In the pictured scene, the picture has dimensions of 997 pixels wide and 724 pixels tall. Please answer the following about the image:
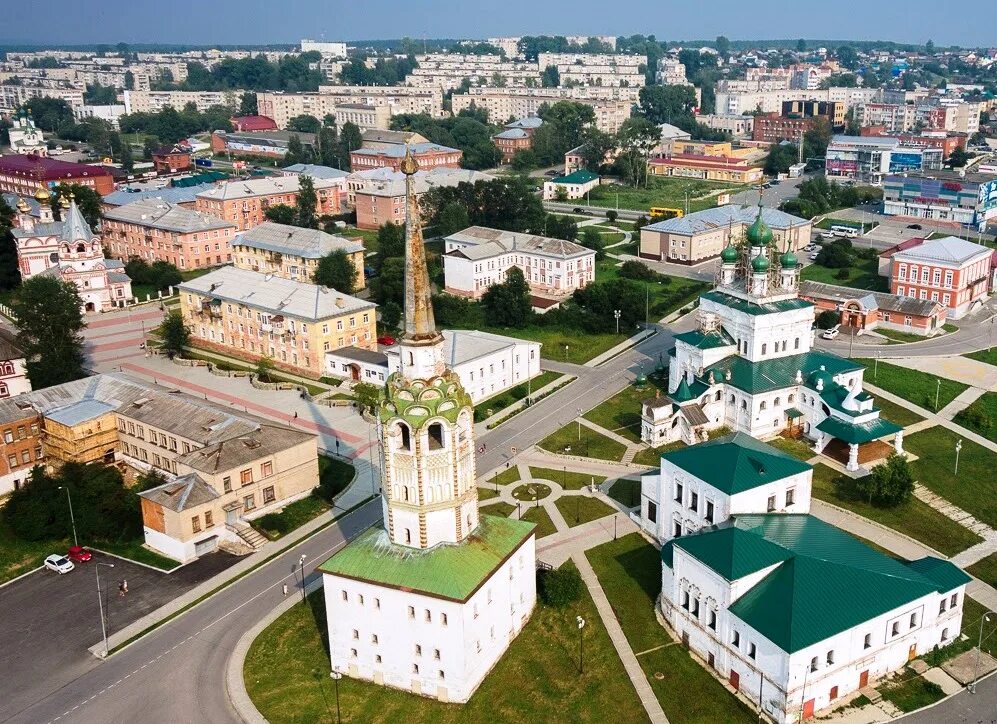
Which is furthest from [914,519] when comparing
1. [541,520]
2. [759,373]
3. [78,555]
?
[78,555]

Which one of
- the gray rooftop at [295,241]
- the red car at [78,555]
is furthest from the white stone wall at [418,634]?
the gray rooftop at [295,241]

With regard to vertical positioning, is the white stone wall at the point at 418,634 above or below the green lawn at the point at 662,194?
below

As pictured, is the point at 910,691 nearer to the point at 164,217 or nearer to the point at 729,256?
the point at 729,256

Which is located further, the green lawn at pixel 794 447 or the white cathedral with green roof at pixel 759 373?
the white cathedral with green roof at pixel 759 373

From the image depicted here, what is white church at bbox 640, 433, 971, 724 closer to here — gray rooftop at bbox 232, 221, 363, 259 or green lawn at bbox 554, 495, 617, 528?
green lawn at bbox 554, 495, 617, 528

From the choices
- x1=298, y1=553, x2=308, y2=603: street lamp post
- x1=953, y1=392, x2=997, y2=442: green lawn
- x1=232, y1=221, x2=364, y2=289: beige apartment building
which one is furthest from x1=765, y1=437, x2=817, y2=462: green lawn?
x1=232, y1=221, x2=364, y2=289: beige apartment building

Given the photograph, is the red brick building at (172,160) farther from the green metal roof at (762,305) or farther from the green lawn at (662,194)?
the green metal roof at (762,305)

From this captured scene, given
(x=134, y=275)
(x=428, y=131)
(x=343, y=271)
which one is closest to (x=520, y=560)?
(x=343, y=271)

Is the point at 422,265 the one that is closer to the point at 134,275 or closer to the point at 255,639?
the point at 255,639
